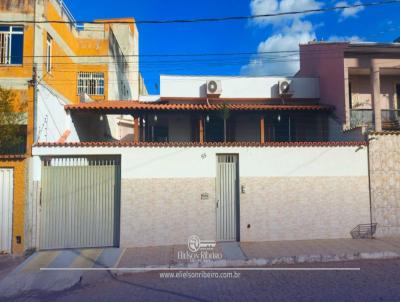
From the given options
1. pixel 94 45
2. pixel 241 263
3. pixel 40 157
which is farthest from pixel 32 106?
pixel 94 45

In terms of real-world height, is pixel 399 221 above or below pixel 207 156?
below

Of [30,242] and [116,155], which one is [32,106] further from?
[30,242]

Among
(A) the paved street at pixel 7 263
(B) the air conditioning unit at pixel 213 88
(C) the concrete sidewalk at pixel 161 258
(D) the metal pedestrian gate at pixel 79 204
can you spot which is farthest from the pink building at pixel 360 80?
(A) the paved street at pixel 7 263

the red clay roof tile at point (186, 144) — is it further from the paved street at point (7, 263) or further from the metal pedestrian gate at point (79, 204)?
the paved street at point (7, 263)

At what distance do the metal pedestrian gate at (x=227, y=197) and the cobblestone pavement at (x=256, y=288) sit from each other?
8.14ft

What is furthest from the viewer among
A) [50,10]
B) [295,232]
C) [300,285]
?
[50,10]

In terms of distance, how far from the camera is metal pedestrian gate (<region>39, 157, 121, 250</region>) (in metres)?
8.70

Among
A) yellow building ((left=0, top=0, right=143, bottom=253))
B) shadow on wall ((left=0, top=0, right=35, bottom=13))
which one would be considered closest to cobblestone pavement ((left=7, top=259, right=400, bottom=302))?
yellow building ((left=0, top=0, right=143, bottom=253))

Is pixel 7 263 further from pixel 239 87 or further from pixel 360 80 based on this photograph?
pixel 360 80

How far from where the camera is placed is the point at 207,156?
916 cm

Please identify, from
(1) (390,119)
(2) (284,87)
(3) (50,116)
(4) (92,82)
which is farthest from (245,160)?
(4) (92,82)

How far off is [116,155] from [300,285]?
231 inches

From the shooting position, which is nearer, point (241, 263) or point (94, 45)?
point (241, 263)

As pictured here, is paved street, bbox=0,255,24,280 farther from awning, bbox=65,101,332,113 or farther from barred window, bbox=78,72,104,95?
barred window, bbox=78,72,104,95
